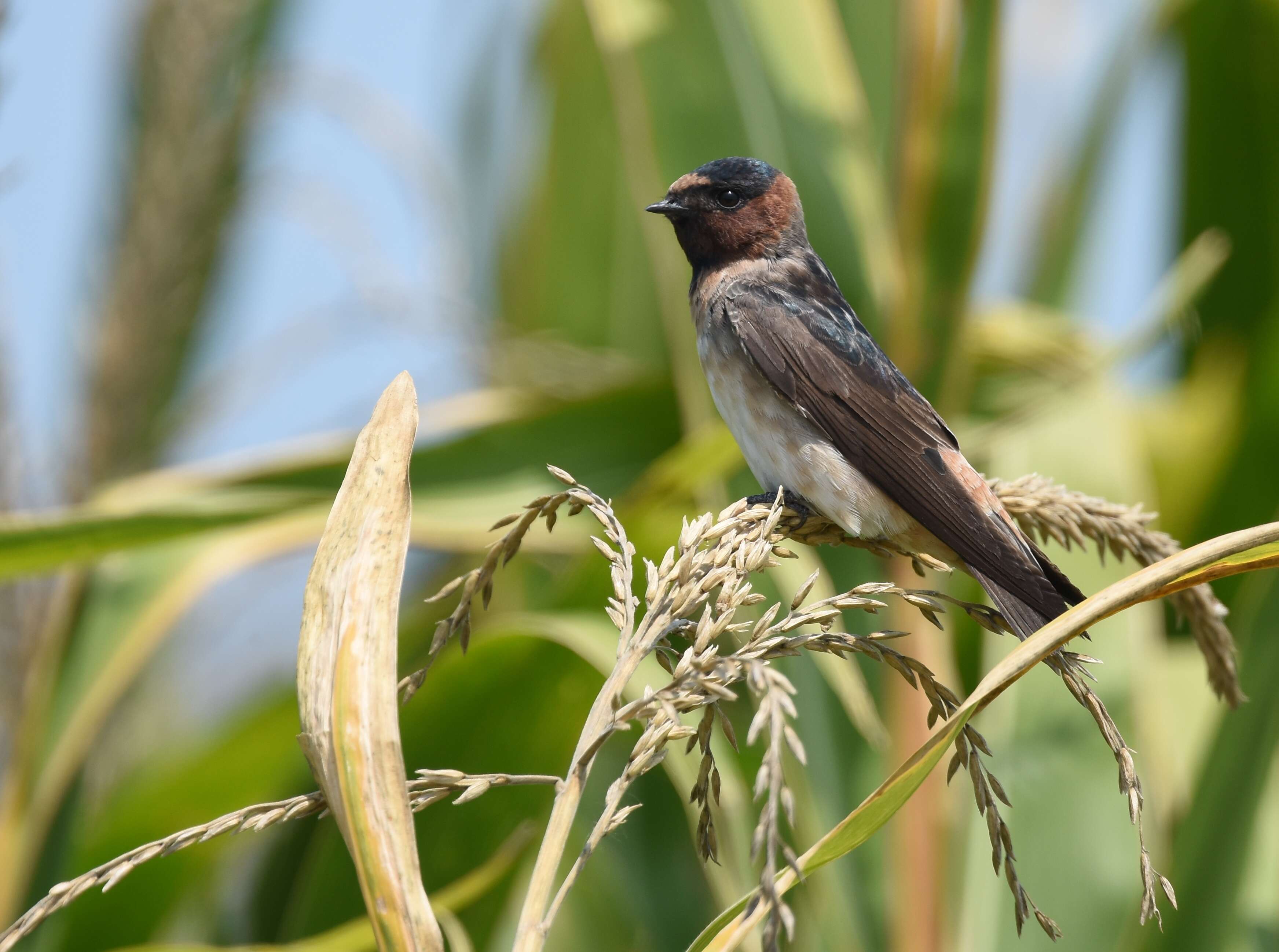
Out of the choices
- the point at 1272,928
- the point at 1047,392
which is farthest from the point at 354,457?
the point at 1047,392

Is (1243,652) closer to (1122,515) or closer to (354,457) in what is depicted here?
(1122,515)

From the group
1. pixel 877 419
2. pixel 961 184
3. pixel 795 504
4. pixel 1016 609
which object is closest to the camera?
pixel 1016 609

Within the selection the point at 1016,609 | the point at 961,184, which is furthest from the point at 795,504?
the point at 961,184

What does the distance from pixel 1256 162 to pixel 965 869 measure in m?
2.26

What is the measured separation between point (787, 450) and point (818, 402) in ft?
0.29

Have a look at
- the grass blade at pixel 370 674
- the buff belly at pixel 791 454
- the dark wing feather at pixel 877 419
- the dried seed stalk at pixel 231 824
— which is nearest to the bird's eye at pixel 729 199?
the dark wing feather at pixel 877 419

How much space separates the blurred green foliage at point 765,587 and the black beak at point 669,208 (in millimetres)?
169

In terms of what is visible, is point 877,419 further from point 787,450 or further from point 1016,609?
point 1016,609

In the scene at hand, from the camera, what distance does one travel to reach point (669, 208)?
2076mm

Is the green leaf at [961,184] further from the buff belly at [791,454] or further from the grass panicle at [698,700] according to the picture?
the grass panicle at [698,700]

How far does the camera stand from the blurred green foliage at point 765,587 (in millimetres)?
1821

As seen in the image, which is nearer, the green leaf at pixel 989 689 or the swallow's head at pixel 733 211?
the green leaf at pixel 989 689

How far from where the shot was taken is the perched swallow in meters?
1.48

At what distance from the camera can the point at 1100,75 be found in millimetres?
3457
